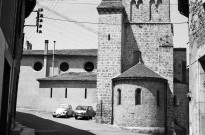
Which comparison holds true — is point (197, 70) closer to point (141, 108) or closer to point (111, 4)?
Result: point (141, 108)

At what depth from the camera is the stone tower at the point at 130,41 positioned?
2952 centimetres

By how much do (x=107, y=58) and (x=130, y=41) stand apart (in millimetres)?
3363

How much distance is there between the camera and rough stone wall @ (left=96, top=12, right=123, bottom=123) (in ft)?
96.0

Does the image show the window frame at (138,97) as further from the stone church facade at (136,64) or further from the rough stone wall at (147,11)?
the rough stone wall at (147,11)

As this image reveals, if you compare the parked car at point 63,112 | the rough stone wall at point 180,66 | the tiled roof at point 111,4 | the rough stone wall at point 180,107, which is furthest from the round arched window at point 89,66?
the rough stone wall at point 180,107

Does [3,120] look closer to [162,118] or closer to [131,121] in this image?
[131,121]

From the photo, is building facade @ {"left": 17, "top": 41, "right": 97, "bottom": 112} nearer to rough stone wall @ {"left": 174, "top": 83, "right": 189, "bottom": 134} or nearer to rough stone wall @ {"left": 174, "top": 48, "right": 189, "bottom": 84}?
rough stone wall @ {"left": 174, "top": 83, "right": 189, "bottom": 134}

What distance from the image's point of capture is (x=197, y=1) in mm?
11375

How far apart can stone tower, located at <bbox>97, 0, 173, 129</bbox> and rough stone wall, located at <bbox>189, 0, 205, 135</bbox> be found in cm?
1735

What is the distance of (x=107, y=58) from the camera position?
1185 inches

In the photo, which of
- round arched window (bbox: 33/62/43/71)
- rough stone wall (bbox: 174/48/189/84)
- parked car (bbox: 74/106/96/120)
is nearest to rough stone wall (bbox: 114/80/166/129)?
parked car (bbox: 74/106/96/120)

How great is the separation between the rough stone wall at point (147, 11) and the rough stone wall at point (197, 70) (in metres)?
19.8

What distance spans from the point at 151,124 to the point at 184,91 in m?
6.29

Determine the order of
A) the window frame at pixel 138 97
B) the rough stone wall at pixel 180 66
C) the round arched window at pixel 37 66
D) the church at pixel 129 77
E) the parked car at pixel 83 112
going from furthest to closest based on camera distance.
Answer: the round arched window at pixel 37 66, the rough stone wall at pixel 180 66, the parked car at pixel 83 112, the church at pixel 129 77, the window frame at pixel 138 97
